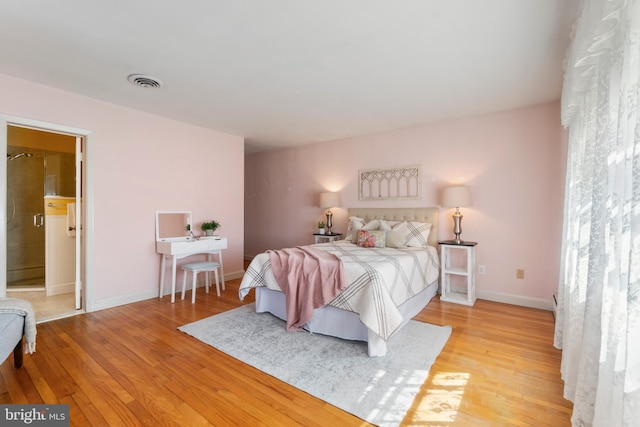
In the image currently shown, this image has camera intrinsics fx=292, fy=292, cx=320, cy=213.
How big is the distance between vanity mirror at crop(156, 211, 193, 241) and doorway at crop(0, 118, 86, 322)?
3.53 ft

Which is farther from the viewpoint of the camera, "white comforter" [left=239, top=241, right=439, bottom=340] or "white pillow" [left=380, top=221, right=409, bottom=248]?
"white pillow" [left=380, top=221, right=409, bottom=248]

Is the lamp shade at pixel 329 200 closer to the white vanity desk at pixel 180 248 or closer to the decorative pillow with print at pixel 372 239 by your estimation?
the decorative pillow with print at pixel 372 239

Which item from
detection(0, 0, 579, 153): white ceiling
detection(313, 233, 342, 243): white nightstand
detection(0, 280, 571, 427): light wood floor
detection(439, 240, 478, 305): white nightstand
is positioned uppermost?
detection(0, 0, 579, 153): white ceiling

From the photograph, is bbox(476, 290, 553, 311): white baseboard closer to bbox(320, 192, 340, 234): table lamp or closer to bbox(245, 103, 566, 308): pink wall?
bbox(245, 103, 566, 308): pink wall

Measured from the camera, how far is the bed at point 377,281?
7.50 ft

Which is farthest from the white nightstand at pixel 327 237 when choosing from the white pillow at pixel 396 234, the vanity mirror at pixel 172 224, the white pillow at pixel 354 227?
the vanity mirror at pixel 172 224

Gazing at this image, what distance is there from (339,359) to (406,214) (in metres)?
2.58

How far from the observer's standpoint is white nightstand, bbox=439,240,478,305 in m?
3.50

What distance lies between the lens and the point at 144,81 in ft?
9.01

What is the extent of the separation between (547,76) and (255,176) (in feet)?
16.5

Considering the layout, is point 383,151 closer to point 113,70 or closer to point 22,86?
point 113,70

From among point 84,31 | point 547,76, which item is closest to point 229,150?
point 84,31

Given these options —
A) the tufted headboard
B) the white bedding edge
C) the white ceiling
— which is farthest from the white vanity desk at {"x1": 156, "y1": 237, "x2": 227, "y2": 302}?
the tufted headboard

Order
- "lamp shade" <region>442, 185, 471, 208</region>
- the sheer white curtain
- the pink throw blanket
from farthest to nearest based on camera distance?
"lamp shade" <region>442, 185, 471, 208</region> < the pink throw blanket < the sheer white curtain
